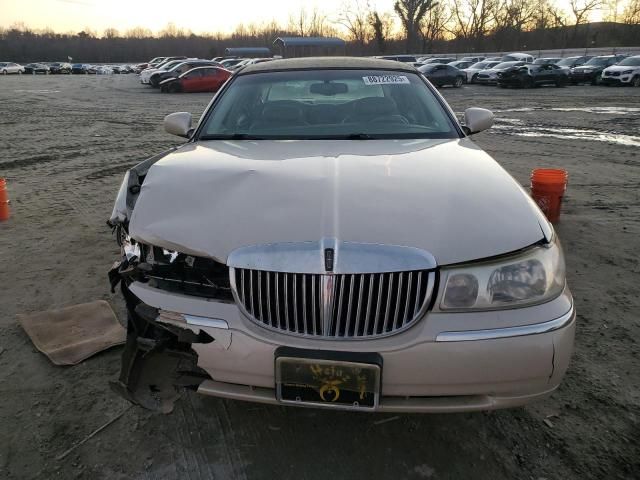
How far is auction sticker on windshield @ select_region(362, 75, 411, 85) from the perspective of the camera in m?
3.49

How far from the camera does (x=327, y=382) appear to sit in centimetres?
177

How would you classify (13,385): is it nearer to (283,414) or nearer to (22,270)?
(283,414)

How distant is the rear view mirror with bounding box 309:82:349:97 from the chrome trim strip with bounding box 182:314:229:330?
6.97 feet

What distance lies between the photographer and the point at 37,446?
2121mm

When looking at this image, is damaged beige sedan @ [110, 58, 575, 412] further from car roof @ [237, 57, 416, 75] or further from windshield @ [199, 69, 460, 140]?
car roof @ [237, 57, 416, 75]

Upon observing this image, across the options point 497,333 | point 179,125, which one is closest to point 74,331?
point 179,125

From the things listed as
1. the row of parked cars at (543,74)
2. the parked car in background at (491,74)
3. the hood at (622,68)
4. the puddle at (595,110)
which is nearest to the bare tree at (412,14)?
the row of parked cars at (543,74)

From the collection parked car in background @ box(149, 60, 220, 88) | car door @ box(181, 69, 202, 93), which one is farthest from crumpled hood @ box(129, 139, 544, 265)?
parked car in background @ box(149, 60, 220, 88)

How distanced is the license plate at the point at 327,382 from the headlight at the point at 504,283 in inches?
15.0

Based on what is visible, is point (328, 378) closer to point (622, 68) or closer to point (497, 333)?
point (497, 333)

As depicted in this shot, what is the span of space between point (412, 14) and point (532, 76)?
42.5 metres

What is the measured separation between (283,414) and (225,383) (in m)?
0.52

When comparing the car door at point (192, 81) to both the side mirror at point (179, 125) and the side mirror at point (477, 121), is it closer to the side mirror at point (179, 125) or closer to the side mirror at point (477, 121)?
the side mirror at point (179, 125)

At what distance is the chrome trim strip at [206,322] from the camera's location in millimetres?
1814
